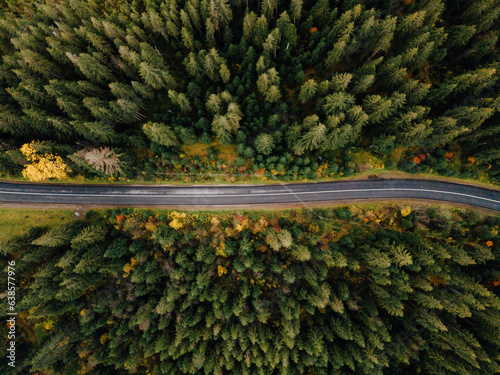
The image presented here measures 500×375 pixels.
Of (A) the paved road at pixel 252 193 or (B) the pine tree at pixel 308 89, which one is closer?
(B) the pine tree at pixel 308 89

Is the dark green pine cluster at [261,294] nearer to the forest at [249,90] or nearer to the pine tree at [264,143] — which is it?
the forest at [249,90]

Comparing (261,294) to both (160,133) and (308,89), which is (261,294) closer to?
(160,133)

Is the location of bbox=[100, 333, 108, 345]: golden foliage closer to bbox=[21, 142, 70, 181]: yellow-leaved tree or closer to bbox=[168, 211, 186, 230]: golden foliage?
bbox=[168, 211, 186, 230]: golden foliage

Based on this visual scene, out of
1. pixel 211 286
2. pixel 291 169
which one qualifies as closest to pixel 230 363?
pixel 211 286

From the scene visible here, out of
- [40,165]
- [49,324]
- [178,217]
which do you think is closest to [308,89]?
[178,217]

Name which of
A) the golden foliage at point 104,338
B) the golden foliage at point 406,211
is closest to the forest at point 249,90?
the golden foliage at point 406,211

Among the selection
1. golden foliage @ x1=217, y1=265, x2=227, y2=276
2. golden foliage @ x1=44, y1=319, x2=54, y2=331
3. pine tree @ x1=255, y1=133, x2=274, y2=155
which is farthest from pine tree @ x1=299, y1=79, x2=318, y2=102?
golden foliage @ x1=44, y1=319, x2=54, y2=331
